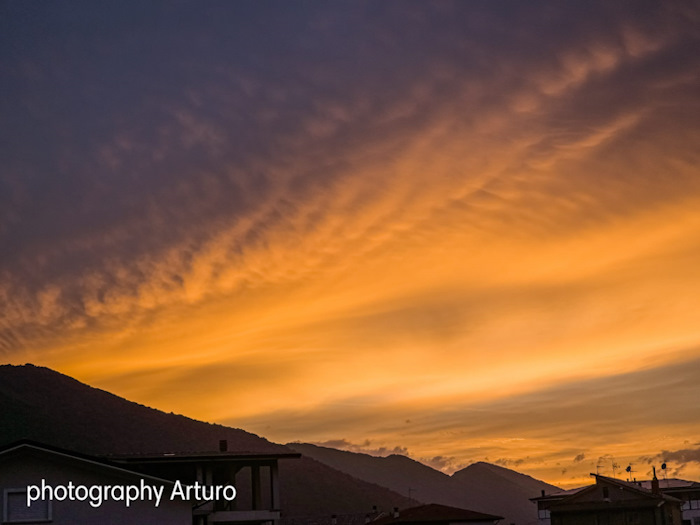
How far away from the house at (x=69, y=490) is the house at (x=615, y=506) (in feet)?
135

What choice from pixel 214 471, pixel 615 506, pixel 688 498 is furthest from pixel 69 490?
pixel 688 498

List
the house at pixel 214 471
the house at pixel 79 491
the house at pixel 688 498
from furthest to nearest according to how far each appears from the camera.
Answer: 1. the house at pixel 688 498
2. the house at pixel 214 471
3. the house at pixel 79 491

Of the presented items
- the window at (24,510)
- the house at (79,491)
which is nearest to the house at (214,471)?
the house at (79,491)

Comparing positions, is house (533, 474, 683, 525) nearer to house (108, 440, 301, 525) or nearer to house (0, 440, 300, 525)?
house (108, 440, 301, 525)

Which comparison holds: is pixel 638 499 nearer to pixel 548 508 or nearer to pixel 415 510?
pixel 548 508

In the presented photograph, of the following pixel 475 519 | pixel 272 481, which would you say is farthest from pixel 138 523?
pixel 475 519

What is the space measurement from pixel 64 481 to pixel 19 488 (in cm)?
213

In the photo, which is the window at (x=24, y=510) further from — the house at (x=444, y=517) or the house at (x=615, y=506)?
the house at (x=615, y=506)

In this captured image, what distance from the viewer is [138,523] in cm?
4403

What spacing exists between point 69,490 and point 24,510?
2.32m

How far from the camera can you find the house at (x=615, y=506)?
2739 inches

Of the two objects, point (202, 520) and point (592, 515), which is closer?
point (202, 520)

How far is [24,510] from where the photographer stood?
43562 millimetres

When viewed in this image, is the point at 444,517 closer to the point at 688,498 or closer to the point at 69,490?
the point at 688,498
